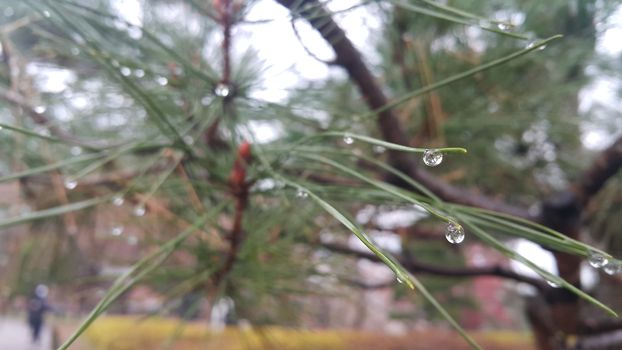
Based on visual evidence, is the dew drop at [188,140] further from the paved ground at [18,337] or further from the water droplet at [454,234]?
the paved ground at [18,337]

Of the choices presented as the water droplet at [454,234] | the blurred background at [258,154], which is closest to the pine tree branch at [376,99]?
the blurred background at [258,154]

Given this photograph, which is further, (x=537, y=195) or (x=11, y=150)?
(x=537, y=195)

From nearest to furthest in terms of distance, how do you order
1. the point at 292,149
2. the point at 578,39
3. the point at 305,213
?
the point at 292,149
the point at 305,213
the point at 578,39

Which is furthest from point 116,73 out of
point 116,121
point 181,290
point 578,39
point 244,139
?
point 578,39

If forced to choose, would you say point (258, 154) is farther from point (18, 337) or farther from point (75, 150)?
point (18, 337)

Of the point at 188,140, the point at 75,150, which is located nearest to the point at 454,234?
the point at 188,140

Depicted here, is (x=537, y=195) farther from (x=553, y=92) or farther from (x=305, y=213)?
(x=305, y=213)
